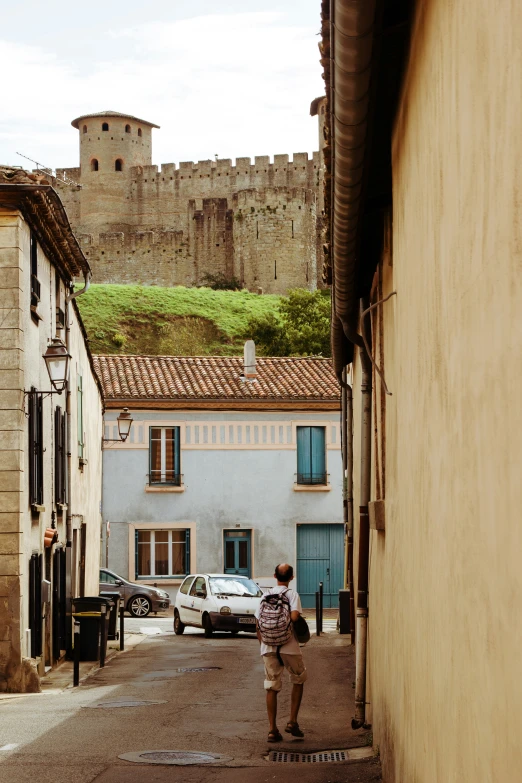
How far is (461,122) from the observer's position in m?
3.51

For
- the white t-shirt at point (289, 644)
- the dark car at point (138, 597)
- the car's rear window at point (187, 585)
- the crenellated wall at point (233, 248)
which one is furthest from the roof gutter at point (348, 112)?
the crenellated wall at point (233, 248)

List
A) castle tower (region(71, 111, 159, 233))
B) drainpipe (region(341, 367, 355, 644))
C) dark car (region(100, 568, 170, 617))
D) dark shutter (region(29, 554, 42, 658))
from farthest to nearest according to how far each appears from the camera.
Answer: castle tower (region(71, 111, 159, 233)) < dark car (region(100, 568, 170, 617)) < drainpipe (region(341, 367, 355, 644)) < dark shutter (region(29, 554, 42, 658))

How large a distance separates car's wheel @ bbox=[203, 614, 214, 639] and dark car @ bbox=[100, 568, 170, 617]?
6.73m

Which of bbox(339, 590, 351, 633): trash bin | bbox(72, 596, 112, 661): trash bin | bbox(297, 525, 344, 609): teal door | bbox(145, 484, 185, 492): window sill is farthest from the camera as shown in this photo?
bbox(297, 525, 344, 609): teal door

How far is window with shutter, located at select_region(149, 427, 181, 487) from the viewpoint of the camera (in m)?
33.6

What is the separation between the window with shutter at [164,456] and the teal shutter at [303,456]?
11.2 feet

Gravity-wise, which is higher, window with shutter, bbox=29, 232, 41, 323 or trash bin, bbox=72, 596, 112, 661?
window with shutter, bbox=29, 232, 41, 323

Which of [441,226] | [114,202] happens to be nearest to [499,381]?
[441,226]

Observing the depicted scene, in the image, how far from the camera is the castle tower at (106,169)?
91250 mm

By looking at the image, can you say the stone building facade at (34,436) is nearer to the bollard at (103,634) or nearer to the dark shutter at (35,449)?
the dark shutter at (35,449)

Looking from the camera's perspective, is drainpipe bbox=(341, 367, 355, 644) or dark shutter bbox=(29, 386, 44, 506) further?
drainpipe bbox=(341, 367, 355, 644)

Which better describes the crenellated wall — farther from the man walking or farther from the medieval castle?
the man walking

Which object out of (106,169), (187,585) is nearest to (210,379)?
(187,585)

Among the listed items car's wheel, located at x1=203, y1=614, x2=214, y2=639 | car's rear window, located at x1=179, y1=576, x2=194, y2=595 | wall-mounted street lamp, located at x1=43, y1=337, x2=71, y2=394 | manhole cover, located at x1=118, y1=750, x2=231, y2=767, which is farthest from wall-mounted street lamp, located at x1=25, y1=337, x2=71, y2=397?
car's rear window, located at x1=179, y1=576, x2=194, y2=595
